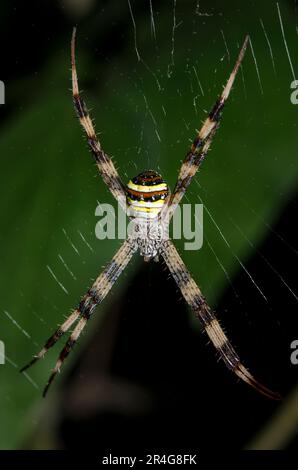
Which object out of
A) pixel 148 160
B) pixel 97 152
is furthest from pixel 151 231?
pixel 97 152

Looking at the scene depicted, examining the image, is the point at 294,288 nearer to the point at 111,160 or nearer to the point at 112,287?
the point at 112,287

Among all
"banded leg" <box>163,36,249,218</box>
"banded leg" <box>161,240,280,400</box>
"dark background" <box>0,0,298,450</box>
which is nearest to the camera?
"banded leg" <box>163,36,249,218</box>

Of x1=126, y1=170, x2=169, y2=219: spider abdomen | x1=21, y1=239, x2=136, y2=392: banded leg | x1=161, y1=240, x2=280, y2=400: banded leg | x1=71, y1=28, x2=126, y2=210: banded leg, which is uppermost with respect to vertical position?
x1=71, y1=28, x2=126, y2=210: banded leg

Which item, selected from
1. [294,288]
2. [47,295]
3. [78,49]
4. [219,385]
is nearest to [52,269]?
[47,295]

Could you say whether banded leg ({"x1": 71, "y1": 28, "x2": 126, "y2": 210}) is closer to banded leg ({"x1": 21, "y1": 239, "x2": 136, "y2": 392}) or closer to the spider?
the spider

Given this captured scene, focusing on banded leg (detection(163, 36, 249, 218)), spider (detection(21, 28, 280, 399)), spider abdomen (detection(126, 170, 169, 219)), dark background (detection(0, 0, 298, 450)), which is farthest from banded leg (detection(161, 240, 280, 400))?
banded leg (detection(163, 36, 249, 218))

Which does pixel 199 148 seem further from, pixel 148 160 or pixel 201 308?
pixel 201 308
